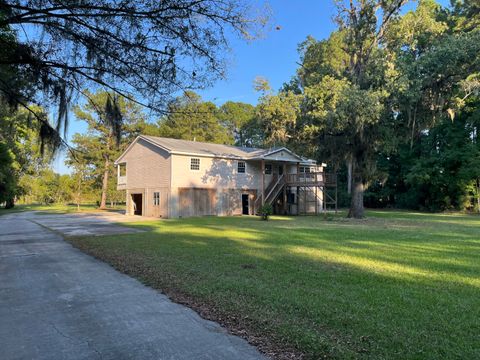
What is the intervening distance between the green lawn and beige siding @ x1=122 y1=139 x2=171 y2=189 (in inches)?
567

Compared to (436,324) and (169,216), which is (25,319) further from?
(169,216)

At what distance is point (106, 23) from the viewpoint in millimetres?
4266

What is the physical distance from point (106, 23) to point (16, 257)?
22.9 feet

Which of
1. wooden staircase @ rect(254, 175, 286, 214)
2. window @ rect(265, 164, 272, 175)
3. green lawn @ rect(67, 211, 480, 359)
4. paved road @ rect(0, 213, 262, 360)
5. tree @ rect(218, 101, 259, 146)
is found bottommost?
paved road @ rect(0, 213, 262, 360)

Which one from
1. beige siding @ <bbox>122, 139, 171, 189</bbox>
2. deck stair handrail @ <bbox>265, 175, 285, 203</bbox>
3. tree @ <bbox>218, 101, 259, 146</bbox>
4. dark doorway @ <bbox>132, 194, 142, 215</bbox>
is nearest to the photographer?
beige siding @ <bbox>122, 139, 171, 189</bbox>

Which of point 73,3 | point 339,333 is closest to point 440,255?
point 339,333

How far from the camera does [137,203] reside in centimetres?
3000

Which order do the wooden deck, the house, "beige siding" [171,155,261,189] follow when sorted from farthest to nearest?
the wooden deck → the house → "beige siding" [171,155,261,189]

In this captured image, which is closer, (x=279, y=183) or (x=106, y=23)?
(x=106, y=23)

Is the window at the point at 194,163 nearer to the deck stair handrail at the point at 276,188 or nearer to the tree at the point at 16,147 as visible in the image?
the deck stair handrail at the point at 276,188

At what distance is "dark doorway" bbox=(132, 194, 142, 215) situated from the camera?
29530mm

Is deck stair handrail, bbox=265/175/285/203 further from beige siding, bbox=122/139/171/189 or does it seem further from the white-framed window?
beige siding, bbox=122/139/171/189

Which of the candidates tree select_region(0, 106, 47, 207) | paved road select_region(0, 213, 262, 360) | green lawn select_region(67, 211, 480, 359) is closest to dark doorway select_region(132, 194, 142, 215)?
tree select_region(0, 106, 47, 207)

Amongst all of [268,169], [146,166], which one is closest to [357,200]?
[268,169]
